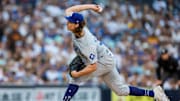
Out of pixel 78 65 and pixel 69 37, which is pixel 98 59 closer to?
pixel 78 65

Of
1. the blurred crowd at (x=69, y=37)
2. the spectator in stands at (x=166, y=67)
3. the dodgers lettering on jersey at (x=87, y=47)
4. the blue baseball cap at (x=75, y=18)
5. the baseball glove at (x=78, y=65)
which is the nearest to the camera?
the blue baseball cap at (x=75, y=18)

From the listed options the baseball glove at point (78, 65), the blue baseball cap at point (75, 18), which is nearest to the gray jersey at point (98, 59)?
the baseball glove at point (78, 65)

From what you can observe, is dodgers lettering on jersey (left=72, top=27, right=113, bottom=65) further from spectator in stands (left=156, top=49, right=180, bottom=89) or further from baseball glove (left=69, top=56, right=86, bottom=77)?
spectator in stands (left=156, top=49, right=180, bottom=89)

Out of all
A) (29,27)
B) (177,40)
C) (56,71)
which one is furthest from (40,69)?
(177,40)

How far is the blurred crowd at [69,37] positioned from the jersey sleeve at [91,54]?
18.3 feet

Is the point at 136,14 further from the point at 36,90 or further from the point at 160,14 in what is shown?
the point at 36,90

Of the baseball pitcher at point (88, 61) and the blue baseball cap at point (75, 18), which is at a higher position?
the blue baseball cap at point (75, 18)

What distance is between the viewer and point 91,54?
11125 mm

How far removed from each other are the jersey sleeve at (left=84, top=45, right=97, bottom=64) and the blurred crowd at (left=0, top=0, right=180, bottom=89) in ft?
18.3

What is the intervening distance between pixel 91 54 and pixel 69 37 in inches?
330

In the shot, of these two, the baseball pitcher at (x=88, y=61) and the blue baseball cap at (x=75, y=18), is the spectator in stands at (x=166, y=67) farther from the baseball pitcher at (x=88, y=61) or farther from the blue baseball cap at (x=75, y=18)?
the blue baseball cap at (x=75, y=18)

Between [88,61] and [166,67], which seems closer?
[88,61]

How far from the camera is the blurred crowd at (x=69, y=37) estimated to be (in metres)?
17.8

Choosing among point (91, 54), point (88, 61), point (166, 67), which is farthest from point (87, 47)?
point (166, 67)
